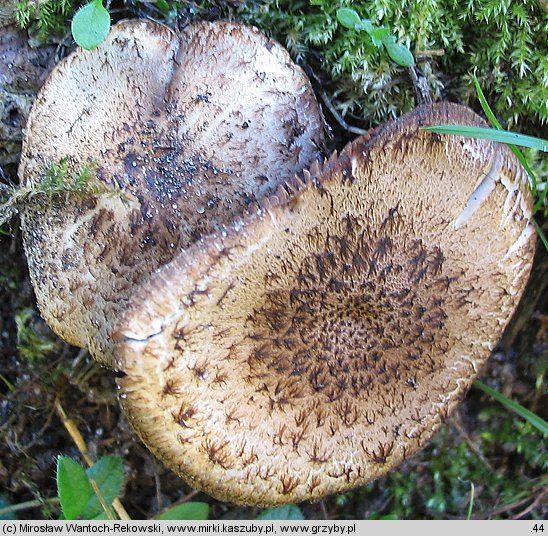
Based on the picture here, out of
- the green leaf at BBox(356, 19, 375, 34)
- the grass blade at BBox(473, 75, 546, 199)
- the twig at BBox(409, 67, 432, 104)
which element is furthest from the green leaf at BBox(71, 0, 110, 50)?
the grass blade at BBox(473, 75, 546, 199)

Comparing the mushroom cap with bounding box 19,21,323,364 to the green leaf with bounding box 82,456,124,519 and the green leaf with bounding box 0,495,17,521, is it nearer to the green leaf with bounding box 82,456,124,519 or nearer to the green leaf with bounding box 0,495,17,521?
the green leaf with bounding box 82,456,124,519

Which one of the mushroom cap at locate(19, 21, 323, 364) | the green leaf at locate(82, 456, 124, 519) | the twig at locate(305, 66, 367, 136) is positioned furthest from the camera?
the twig at locate(305, 66, 367, 136)

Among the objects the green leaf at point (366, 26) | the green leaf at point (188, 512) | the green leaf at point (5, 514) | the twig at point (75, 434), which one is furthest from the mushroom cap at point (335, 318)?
the green leaf at point (5, 514)

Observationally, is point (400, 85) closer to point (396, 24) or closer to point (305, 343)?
point (396, 24)

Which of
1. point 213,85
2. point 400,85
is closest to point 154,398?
point 213,85

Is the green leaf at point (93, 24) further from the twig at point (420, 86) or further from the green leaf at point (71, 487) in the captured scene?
the green leaf at point (71, 487)

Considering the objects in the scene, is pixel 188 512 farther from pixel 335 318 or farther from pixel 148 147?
pixel 148 147
